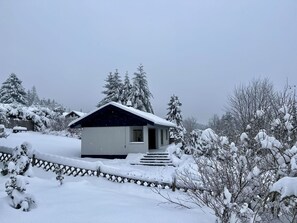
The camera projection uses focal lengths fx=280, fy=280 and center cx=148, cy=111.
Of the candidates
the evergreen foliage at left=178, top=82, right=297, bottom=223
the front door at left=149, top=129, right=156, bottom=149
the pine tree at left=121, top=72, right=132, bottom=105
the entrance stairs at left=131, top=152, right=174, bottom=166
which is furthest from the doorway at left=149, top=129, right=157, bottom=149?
the evergreen foliage at left=178, top=82, right=297, bottom=223

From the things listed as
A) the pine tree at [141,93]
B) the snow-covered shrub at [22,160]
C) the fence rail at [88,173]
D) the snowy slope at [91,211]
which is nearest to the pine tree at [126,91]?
the pine tree at [141,93]

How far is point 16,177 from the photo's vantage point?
5500mm

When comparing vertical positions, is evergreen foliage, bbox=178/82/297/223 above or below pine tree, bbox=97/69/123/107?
below

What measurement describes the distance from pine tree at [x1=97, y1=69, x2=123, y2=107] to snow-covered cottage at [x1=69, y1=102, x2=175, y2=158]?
59.4 feet

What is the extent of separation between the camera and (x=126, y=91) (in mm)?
41344

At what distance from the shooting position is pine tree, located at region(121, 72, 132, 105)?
132 feet

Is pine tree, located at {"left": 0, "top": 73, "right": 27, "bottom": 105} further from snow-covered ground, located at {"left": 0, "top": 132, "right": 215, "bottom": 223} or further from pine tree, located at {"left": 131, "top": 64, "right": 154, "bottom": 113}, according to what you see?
snow-covered ground, located at {"left": 0, "top": 132, "right": 215, "bottom": 223}

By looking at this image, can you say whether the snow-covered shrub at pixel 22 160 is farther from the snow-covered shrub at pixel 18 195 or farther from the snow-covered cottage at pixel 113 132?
the snow-covered cottage at pixel 113 132

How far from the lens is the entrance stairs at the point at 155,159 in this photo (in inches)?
759

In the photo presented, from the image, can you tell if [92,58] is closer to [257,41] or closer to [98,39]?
[98,39]

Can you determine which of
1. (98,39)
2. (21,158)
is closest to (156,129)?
(98,39)

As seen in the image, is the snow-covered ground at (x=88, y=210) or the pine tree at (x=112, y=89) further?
the pine tree at (x=112, y=89)

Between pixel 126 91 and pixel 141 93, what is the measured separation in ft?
9.54

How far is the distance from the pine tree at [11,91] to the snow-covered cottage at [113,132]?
28.0 m
